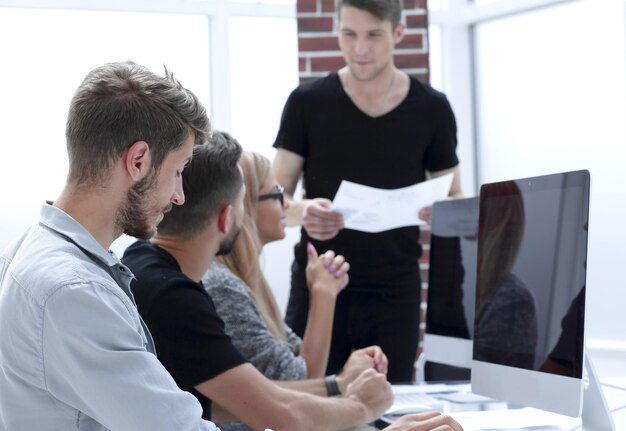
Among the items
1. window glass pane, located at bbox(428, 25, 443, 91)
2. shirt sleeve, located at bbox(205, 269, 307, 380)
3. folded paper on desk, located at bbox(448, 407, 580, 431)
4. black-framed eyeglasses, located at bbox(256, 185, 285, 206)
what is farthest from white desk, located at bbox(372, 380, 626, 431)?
window glass pane, located at bbox(428, 25, 443, 91)

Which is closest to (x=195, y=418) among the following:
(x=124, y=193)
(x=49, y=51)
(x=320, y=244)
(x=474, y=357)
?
(x=124, y=193)

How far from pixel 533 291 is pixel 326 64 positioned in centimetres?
252

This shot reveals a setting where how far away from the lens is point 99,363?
1.18 meters

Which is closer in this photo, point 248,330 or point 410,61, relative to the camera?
point 248,330

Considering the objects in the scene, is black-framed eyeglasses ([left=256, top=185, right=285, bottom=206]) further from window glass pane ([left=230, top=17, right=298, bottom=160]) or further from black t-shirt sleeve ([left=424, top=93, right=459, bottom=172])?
window glass pane ([left=230, top=17, right=298, bottom=160])

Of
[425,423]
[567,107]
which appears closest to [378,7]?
[567,107]

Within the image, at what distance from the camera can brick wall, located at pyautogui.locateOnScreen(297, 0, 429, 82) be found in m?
4.12

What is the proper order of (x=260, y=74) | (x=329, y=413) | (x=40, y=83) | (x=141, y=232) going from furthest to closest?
(x=260, y=74), (x=40, y=83), (x=329, y=413), (x=141, y=232)

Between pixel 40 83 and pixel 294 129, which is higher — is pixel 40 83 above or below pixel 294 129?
above

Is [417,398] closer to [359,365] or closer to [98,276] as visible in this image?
[359,365]

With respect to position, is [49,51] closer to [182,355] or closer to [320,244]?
[320,244]

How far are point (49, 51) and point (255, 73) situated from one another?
3.12 ft

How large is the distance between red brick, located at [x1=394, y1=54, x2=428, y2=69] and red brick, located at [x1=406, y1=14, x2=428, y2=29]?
0.47 feet

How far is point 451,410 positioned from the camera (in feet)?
6.89
